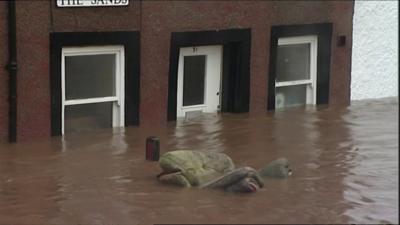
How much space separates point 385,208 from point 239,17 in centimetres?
668

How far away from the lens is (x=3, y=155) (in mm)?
10383

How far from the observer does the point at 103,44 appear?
11.9 m

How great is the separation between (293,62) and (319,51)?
531mm

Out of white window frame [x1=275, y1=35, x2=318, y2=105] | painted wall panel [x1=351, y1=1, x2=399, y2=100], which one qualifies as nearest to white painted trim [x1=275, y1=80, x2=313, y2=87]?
white window frame [x1=275, y1=35, x2=318, y2=105]

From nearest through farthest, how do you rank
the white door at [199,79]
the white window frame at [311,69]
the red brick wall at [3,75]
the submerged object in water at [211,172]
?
1. the submerged object in water at [211,172]
2. the red brick wall at [3,75]
3. the white door at [199,79]
4. the white window frame at [311,69]

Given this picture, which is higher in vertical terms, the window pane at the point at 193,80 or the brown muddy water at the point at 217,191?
the window pane at the point at 193,80

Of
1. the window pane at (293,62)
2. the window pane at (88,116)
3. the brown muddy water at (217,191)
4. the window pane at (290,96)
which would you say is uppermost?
the window pane at (293,62)

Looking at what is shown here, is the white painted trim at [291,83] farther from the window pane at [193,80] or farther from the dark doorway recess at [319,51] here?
the window pane at [193,80]

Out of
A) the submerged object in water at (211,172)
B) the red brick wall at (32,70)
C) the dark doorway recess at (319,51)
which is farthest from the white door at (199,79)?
the submerged object in water at (211,172)

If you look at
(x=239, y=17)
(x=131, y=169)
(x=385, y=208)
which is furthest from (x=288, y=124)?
(x=385, y=208)

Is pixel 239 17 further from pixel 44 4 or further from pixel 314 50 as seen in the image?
pixel 44 4

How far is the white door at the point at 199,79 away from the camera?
13.2 m

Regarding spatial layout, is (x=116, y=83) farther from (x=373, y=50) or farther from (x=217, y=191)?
(x=373, y=50)

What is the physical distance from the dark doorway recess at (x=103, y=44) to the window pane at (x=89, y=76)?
0.86ft
